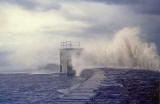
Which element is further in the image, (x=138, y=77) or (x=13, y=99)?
(x=138, y=77)

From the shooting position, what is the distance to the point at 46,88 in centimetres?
1392

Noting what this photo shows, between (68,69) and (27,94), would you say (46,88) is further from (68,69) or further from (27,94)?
(68,69)

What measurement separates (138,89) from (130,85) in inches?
31.1

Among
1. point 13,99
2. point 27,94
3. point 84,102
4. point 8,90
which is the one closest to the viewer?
point 84,102

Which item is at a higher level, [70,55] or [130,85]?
[70,55]

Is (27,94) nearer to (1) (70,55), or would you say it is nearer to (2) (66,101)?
(2) (66,101)

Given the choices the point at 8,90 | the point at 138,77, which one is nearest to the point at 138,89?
the point at 138,77

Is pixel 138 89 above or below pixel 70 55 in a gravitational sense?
below

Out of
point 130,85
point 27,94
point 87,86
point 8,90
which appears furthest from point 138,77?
point 8,90

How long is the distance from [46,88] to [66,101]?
3.44m

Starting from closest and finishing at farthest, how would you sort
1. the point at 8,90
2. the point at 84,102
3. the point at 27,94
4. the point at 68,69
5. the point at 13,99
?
the point at 84,102
the point at 13,99
the point at 27,94
the point at 8,90
the point at 68,69

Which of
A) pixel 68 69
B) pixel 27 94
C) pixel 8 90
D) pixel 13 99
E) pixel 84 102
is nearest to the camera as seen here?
pixel 84 102

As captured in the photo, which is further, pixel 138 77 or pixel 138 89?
pixel 138 77

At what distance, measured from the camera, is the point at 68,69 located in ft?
61.2
